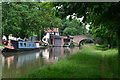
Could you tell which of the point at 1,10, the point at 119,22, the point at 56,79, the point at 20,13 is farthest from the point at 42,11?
the point at 56,79

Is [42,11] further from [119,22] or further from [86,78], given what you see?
[86,78]

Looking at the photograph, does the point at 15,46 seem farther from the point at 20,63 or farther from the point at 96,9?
the point at 96,9

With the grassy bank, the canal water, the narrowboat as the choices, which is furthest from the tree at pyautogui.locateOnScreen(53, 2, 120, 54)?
the narrowboat

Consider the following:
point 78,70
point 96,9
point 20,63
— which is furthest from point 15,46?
point 96,9

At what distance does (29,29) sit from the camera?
3284 cm

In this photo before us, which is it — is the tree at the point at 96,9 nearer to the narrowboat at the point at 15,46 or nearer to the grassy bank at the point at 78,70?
the grassy bank at the point at 78,70

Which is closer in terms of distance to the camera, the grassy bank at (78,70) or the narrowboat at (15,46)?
the grassy bank at (78,70)

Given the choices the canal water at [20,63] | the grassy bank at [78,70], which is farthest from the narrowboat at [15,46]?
the grassy bank at [78,70]

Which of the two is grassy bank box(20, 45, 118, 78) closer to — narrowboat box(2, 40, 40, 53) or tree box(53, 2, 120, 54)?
tree box(53, 2, 120, 54)

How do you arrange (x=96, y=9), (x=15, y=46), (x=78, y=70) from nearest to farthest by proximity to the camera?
(x=96, y=9)
(x=78, y=70)
(x=15, y=46)

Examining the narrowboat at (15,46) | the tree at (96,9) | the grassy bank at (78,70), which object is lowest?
the grassy bank at (78,70)

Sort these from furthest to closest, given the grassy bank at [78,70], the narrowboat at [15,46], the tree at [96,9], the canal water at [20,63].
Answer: the narrowboat at [15,46] < the canal water at [20,63] < the tree at [96,9] < the grassy bank at [78,70]

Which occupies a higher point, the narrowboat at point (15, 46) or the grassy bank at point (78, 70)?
the narrowboat at point (15, 46)

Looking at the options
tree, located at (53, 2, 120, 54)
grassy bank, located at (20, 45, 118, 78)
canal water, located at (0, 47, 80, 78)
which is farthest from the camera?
canal water, located at (0, 47, 80, 78)
